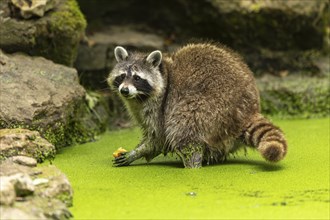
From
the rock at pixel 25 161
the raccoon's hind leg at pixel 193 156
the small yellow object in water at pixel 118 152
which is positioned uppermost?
the rock at pixel 25 161

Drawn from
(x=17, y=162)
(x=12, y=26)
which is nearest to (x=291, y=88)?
(x=12, y=26)

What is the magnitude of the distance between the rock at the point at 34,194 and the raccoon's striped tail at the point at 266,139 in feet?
7.31

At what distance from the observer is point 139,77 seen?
8477 mm

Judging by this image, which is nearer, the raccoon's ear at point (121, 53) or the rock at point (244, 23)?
the raccoon's ear at point (121, 53)

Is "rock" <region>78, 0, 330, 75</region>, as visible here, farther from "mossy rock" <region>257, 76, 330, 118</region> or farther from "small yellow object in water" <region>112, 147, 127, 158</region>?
"small yellow object in water" <region>112, 147, 127, 158</region>

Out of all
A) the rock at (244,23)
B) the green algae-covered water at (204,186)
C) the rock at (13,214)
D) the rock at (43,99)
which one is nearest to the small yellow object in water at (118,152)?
the green algae-covered water at (204,186)

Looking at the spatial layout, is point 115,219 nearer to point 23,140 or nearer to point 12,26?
point 23,140

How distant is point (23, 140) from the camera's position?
319 inches

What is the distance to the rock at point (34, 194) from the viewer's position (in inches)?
226

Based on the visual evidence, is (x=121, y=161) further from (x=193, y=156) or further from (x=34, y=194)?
(x=34, y=194)

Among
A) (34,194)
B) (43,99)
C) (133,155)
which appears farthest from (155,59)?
(34,194)

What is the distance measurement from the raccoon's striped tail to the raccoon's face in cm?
106

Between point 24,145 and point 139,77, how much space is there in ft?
4.67

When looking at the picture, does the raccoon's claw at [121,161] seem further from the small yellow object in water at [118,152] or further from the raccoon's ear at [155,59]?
the raccoon's ear at [155,59]
